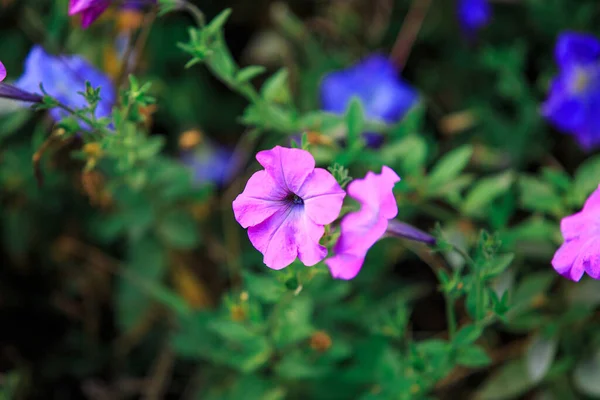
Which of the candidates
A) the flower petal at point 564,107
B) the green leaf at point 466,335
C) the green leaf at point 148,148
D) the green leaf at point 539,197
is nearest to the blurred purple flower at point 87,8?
the green leaf at point 148,148

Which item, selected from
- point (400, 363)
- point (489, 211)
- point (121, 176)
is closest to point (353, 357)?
point (400, 363)

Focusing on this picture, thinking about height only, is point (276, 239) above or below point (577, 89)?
below

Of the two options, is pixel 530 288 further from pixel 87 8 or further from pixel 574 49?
pixel 87 8

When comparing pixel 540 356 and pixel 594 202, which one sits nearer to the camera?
pixel 594 202

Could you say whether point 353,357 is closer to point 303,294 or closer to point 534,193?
point 303,294

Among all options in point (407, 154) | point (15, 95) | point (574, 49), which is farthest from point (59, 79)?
point (574, 49)

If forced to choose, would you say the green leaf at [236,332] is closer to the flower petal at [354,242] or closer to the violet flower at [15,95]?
the flower petal at [354,242]

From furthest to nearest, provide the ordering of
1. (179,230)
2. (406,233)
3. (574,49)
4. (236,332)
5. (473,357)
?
(179,230), (574,49), (236,332), (473,357), (406,233)

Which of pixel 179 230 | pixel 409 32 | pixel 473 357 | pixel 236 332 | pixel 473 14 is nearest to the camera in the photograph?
pixel 473 357
